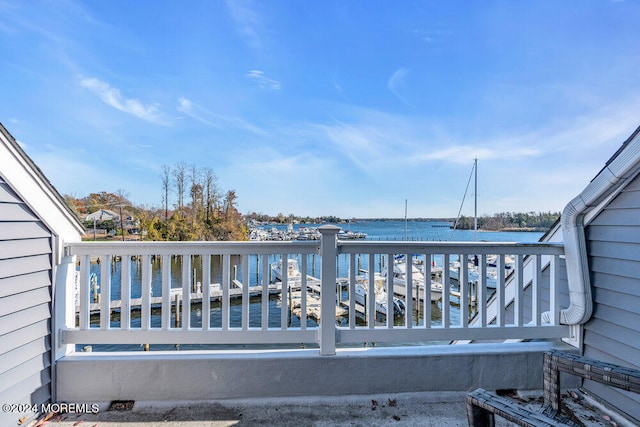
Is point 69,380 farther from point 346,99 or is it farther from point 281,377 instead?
point 346,99

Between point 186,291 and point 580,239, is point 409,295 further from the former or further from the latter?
point 186,291

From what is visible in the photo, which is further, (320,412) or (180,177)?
(180,177)

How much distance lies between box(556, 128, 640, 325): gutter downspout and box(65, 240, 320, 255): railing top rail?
1873 mm

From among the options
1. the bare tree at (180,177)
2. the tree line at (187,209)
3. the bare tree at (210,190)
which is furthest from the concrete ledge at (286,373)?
the bare tree at (180,177)

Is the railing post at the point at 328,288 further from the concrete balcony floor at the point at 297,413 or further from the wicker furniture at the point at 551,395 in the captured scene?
the wicker furniture at the point at 551,395

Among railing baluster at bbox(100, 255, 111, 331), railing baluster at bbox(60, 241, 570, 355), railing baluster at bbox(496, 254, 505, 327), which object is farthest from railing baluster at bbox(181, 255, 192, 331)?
railing baluster at bbox(496, 254, 505, 327)

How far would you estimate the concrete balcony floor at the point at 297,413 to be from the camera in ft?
5.73

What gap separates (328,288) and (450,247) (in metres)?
0.96

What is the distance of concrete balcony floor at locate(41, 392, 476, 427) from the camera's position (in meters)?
1.75

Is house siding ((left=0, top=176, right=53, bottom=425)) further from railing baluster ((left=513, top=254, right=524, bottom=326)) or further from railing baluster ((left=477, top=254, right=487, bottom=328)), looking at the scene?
railing baluster ((left=513, top=254, right=524, bottom=326))

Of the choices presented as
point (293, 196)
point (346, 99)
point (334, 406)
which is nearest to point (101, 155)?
point (293, 196)

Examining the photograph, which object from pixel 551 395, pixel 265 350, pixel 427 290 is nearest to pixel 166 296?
pixel 265 350

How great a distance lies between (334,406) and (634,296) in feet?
6.67

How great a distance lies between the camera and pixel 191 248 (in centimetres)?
197
